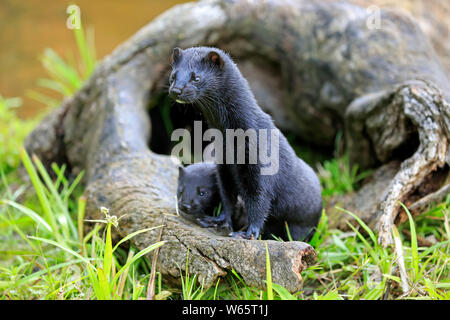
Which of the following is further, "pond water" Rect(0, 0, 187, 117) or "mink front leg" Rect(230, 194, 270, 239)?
"pond water" Rect(0, 0, 187, 117)

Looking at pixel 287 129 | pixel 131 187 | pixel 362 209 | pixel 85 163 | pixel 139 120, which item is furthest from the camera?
pixel 287 129

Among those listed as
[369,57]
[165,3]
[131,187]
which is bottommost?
[131,187]

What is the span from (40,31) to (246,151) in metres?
11.5

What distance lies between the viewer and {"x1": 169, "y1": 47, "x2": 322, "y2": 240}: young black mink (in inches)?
138

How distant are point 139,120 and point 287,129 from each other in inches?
101

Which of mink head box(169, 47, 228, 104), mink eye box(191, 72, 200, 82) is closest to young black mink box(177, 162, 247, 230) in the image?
mink head box(169, 47, 228, 104)

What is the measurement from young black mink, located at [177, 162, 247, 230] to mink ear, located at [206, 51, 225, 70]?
0.94 meters

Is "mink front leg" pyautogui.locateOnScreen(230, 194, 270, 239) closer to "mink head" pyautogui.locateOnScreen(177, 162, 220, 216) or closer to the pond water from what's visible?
"mink head" pyautogui.locateOnScreen(177, 162, 220, 216)

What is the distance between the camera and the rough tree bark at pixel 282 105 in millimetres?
4234

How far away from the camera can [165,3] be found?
1380 centimetres

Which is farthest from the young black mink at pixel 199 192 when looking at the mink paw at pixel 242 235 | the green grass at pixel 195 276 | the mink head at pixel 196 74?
the mink head at pixel 196 74

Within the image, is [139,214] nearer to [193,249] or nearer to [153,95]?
[193,249]

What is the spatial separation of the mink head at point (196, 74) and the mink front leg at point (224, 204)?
67cm
